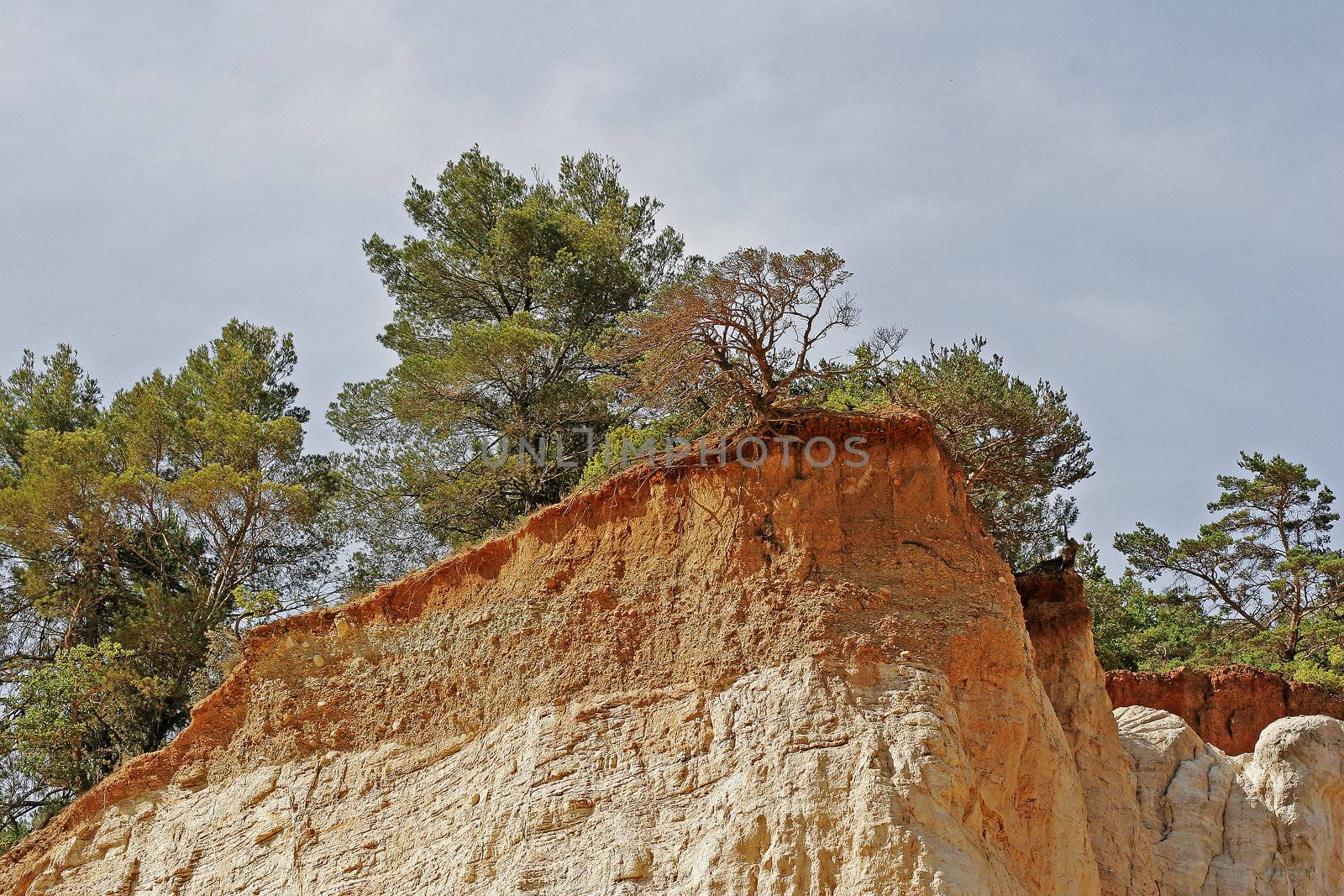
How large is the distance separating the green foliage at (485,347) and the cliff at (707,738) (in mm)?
9010

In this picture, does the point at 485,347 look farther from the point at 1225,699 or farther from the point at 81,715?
the point at 1225,699

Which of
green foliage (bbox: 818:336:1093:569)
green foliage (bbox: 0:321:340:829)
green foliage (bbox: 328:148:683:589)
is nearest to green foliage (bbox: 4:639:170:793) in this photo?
green foliage (bbox: 0:321:340:829)

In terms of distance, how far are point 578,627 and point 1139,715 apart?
7.85m

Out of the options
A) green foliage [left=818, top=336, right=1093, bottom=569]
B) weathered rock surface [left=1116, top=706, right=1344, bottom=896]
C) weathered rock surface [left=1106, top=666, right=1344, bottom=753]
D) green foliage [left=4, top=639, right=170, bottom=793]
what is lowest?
weathered rock surface [left=1116, top=706, right=1344, bottom=896]

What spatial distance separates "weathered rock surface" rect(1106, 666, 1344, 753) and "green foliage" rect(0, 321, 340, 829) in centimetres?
1450

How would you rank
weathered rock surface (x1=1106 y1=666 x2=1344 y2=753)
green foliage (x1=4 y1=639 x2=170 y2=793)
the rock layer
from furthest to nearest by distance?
green foliage (x1=4 y1=639 x2=170 y2=793), weathered rock surface (x1=1106 y1=666 x2=1344 y2=753), the rock layer

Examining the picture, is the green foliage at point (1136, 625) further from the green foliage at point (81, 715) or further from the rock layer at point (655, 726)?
the green foliage at point (81, 715)

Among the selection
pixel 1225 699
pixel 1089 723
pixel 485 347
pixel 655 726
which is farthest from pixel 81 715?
pixel 1225 699

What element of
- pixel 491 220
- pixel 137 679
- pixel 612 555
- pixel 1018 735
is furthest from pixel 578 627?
pixel 491 220

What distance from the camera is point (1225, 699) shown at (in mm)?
20469

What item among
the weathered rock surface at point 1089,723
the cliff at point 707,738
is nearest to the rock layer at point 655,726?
the cliff at point 707,738

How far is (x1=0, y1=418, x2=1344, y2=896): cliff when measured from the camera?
39.3 feet

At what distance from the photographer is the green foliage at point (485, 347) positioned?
26.4m

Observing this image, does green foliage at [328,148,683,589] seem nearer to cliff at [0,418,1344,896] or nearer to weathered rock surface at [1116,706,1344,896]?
cliff at [0,418,1344,896]
